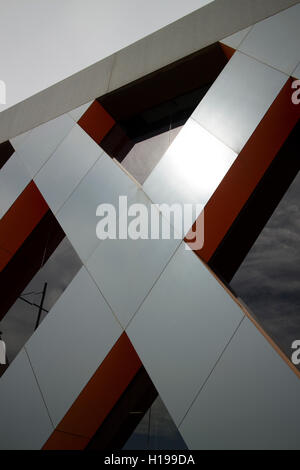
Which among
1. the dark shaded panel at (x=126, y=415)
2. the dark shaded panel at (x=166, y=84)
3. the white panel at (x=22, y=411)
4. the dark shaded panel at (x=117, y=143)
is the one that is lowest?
the white panel at (x=22, y=411)

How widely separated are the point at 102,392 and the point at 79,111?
5308 millimetres

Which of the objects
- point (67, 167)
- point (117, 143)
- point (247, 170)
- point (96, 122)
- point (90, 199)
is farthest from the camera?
point (117, 143)

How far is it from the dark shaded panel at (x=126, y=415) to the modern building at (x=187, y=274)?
2cm

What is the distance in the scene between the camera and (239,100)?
14.9ft

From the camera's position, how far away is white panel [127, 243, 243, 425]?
3.49 metres

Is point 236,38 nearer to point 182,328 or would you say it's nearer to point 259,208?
point 259,208

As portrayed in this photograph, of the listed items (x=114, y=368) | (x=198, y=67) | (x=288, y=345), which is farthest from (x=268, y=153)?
(x=114, y=368)

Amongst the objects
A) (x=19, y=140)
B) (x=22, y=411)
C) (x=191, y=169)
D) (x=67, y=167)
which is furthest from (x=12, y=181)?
(x=22, y=411)

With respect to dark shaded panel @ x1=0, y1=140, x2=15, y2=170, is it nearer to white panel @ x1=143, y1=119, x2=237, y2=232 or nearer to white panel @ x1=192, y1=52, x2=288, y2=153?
white panel @ x1=143, y1=119, x2=237, y2=232

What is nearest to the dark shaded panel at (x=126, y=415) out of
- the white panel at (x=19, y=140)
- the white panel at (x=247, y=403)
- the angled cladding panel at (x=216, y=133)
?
the white panel at (x=247, y=403)

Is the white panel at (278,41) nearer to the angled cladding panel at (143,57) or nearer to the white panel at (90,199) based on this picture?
the angled cladding panel at (143,57)

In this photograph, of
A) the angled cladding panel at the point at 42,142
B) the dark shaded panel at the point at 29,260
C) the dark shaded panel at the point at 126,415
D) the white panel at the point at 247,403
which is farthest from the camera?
the dark shaded panel at the point at 29,260

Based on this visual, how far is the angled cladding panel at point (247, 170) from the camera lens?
4195mm

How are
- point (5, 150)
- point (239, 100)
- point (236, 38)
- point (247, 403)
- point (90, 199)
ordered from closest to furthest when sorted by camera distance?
point (247, 403) < point (239, 100) < point (236, 38) < point (90, 199) < point (5, 150)
